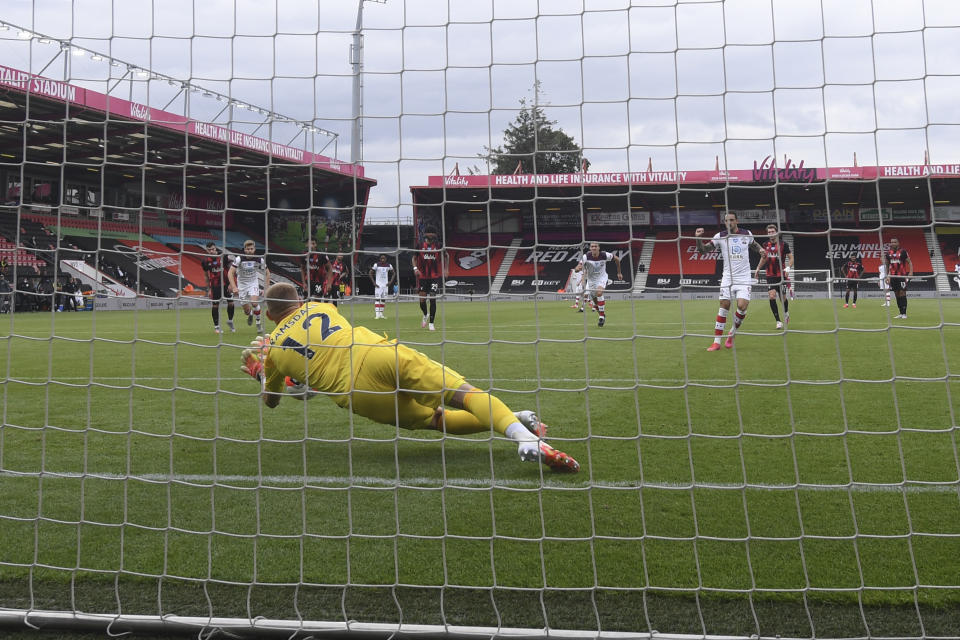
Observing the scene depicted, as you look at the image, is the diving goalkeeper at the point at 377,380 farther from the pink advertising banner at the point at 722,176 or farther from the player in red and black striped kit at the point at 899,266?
the player in red and black striped kit at the point at 899,266

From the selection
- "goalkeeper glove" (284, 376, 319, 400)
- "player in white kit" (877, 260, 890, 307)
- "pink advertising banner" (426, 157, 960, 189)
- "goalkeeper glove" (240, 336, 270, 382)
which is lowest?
"goalkeeper glove" (284, 376, 319, 400)

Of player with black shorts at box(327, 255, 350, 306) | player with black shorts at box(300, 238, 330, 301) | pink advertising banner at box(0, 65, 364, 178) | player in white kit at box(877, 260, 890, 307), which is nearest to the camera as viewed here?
player in white kit at box(877, 260, 890, 307)

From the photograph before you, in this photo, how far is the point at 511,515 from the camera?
340cm

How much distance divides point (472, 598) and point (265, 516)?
4.18ft

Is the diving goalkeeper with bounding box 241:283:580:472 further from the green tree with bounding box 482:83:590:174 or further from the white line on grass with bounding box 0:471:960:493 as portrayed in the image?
the green tree with bounding box 482:83:590:174

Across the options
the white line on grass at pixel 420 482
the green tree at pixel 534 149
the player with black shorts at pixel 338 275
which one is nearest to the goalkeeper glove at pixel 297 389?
the white line on grass at pixel 420 482

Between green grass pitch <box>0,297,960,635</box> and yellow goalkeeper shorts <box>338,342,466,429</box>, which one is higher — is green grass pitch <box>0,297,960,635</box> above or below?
below

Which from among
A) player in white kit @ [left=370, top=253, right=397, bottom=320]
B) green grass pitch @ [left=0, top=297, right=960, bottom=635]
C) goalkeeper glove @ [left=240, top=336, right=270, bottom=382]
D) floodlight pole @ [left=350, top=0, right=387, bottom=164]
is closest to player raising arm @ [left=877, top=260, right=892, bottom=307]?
green grass pitch @ [left=0, top=297, right=960, bottom=635]

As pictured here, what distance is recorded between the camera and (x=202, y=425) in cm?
548

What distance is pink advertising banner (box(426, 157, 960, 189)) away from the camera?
11.1 ft

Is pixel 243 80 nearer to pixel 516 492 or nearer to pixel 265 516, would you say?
pixel 265 516

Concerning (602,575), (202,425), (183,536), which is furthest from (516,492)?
(202,425)

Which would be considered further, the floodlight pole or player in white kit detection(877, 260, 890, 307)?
the floodlight pole

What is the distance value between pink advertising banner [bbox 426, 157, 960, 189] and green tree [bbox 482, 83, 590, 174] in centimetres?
7
